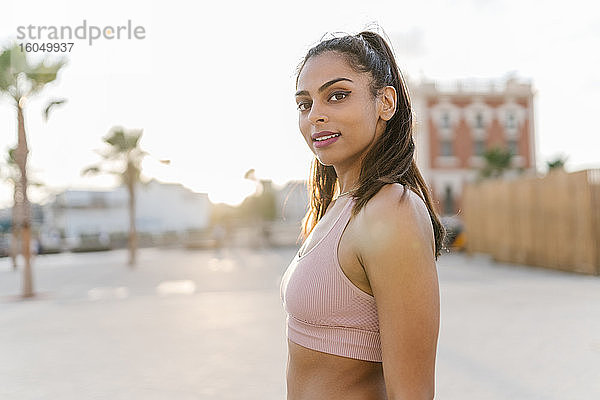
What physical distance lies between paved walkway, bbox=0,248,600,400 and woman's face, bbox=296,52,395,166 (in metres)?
4.11

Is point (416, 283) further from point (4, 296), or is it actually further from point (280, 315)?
point (4, 296)

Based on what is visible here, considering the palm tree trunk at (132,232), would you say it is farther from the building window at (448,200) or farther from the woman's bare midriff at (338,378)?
the woman's bare midriff at (338,378)

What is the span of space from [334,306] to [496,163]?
3594cm

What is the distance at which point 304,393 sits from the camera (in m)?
1.30

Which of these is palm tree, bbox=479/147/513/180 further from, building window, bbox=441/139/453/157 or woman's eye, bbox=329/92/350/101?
woman's eye, bbox=329/92/350/101

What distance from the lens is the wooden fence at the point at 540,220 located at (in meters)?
14.8

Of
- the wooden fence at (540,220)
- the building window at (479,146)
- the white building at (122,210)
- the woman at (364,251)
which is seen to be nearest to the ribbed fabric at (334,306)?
the woman at (364,251)

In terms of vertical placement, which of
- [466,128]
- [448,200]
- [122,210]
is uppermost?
[466,128]

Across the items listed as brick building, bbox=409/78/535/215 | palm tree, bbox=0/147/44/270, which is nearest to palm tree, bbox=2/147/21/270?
palm tree, bbox=0/147/44/270

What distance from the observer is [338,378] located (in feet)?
4.14

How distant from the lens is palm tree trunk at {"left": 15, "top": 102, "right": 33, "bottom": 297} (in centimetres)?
1405

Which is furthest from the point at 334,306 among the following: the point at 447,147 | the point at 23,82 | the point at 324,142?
the point at 447,147

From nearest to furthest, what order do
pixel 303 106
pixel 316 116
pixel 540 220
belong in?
1. pixel 316 116
2. pixel 303 106
3. pixel 540 220

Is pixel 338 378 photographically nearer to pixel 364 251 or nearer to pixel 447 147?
pixel 364 251
